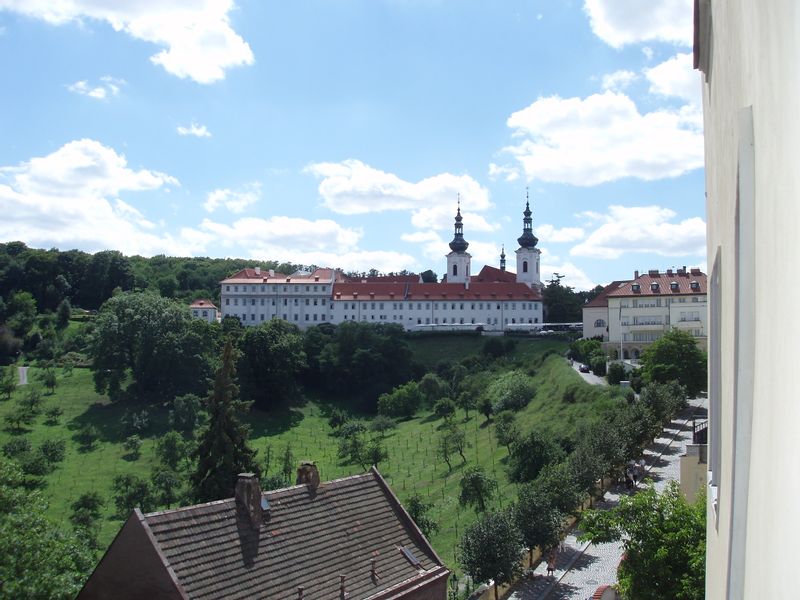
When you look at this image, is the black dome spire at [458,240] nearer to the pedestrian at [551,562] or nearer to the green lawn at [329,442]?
the green lawn at [329,442]

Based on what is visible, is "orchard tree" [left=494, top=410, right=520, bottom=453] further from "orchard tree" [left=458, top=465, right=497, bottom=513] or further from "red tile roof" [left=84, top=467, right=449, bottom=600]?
"red tile roof" [left=84, top=467, right=449, bottom=600]

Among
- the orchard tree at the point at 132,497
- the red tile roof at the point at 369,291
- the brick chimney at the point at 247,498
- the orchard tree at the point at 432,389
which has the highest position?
the red tile roof at the point at 369,291

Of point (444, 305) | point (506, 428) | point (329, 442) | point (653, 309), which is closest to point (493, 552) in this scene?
point (506, 428)

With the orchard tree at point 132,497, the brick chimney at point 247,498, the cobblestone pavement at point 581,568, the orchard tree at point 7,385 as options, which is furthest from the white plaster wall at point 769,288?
the orchard tree at point 7,385

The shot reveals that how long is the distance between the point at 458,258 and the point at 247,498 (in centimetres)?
10334

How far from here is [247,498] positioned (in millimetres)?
18797

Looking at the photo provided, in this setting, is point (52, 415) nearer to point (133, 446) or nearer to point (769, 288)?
point (133, 446)

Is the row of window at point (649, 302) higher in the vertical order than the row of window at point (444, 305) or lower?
lower

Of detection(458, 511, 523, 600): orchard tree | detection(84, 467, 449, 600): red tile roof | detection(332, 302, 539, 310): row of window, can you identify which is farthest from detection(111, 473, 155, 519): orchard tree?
detection(332, 302, 539, 310): row of window

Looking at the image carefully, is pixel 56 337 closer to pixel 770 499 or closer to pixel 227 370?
pixel 227 370

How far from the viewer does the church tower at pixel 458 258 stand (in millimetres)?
120588

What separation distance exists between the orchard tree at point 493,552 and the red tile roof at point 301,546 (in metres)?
5.10

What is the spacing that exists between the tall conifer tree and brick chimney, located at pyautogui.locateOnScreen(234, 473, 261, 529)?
1614 cm

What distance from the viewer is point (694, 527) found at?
60.1ft
